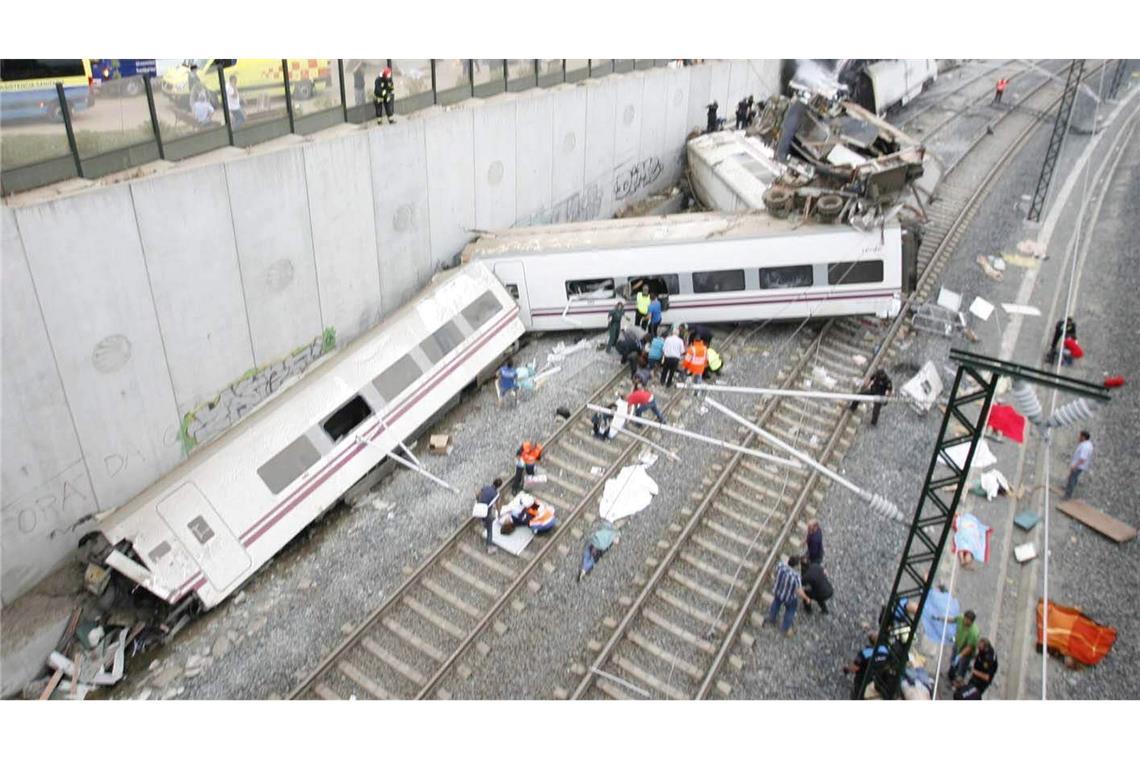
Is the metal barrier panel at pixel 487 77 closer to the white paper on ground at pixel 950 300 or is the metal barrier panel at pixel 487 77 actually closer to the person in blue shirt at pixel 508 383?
the person in blue shirt at pixel 508 383

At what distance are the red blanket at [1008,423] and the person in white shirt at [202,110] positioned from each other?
15538 mm

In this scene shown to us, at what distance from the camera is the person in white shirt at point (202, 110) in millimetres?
13312

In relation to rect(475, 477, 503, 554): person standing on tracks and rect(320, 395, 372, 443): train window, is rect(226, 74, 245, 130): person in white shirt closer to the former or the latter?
rect(320, 395, 372, 443): train window

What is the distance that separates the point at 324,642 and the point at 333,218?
798 cm

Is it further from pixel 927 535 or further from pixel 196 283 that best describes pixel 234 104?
pixel 927 535

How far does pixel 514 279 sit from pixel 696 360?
472 centimetres

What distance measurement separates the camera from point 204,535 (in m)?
12.8

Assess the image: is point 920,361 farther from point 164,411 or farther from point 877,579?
point 164,411

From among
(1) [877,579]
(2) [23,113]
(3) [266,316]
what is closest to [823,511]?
(1) [877,579]

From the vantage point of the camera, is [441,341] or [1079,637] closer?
[1079,637]

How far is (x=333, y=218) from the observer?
15750 mm

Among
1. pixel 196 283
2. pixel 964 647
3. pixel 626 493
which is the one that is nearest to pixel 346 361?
pixel 196 283

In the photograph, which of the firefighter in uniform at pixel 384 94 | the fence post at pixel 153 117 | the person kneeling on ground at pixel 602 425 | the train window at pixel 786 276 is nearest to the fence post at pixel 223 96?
the fence post at pixel 153 117

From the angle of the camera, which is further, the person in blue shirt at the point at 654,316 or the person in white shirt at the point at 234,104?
the person in blue shirt at the point at 654,316
